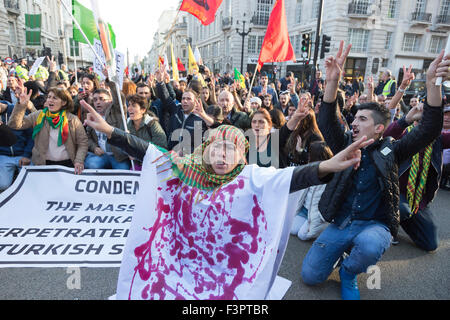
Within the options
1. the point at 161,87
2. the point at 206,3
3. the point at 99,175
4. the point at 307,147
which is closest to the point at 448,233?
the point at 307,147

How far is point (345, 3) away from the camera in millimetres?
25422

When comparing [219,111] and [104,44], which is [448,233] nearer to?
[219,111]

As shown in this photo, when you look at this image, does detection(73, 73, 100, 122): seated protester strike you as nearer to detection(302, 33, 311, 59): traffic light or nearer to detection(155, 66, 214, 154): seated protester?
detection(155, 66, 214, 154): seated protester

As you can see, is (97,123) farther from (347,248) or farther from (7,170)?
(7,170)

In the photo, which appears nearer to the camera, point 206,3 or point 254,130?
point 254,130

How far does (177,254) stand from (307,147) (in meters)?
2.30

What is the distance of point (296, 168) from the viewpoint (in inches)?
80.2

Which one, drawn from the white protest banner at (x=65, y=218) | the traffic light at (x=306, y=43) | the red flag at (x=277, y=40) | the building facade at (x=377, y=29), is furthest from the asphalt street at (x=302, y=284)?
the building facade at (x=377, y=29)

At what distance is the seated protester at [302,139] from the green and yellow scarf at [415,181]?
1.09m

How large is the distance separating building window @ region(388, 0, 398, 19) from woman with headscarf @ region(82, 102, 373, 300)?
3177cm

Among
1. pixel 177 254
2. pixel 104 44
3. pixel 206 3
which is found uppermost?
pixel 206 3

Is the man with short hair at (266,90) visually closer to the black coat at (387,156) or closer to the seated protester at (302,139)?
the seated protester at (302,139)

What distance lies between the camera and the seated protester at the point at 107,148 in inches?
177

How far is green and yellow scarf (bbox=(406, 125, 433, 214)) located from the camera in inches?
132
